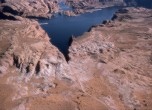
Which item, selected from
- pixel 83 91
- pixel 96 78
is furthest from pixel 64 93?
pixel 96 78

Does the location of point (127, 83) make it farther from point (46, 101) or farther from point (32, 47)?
point (32, 47)

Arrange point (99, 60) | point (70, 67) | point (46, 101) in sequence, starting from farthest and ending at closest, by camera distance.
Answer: point (99, 60)
point (70, 67)
point (46, 101)

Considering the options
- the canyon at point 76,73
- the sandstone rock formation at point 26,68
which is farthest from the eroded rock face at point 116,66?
the sandstone rock formation at point 26,68

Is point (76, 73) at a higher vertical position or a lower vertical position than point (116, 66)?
higher

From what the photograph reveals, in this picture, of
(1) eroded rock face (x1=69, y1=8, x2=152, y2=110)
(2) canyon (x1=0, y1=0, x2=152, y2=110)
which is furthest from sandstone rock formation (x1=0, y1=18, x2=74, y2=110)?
(1) eroded rock face (x1=69, y1=8, x2=152, y2=110)

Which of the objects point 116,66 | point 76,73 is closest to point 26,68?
point 76,73

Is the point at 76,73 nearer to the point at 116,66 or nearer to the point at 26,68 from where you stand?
the point at 26,68

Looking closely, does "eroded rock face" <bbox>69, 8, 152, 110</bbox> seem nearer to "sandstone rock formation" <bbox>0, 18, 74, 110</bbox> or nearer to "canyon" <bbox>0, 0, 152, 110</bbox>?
"canyon" <bbox>0, 0, 152, 110</bbox>
